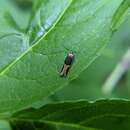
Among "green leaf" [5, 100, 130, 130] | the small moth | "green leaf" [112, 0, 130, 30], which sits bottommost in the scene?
"green leaf" [5, 100, 130, 130]

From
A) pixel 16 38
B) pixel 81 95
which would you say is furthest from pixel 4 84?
pixel 81 95

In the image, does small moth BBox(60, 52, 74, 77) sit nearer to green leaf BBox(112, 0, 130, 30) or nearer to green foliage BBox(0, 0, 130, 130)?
green foliage BBox(0, 0, 130, 130)

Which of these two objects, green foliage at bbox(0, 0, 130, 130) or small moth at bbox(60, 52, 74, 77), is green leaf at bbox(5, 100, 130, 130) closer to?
green foliage at bbox(0, 0, 130, 130)

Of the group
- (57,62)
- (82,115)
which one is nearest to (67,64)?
(57,62)

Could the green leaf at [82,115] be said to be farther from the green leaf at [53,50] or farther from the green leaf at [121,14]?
the green leaf at [121,14]

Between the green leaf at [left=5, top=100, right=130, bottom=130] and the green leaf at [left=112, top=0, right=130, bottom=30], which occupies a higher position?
the green leaf at [left=112, top=0, right=130, bottom=30]

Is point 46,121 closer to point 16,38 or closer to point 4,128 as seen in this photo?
point 16,38

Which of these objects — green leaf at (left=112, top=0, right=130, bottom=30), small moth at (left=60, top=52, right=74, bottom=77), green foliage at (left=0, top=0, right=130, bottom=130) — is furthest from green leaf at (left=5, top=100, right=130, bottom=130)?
green leaf at (left=112, top=0, right=130, bottom=30)
